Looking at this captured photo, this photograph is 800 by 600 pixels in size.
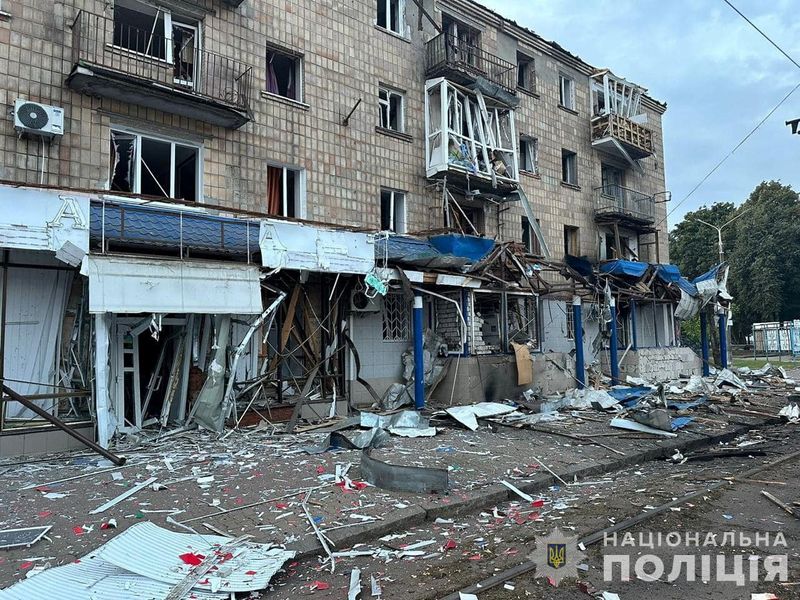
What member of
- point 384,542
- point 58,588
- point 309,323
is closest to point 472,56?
point 309,323

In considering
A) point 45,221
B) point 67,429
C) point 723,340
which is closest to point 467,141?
point 45,221

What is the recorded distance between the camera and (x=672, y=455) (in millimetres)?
9445

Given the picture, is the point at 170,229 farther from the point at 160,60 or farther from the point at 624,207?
the point at 624,207

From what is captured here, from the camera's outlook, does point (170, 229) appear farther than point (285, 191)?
No

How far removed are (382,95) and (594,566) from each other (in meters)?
13.9

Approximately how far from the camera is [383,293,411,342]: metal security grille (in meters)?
14.3

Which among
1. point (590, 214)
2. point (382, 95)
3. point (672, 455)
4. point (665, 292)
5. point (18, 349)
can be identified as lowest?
point (672, 455)

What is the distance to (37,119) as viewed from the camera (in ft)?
31.7

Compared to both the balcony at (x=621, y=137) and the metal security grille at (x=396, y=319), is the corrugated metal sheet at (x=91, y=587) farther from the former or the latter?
the balcony at (x=621, y=137)

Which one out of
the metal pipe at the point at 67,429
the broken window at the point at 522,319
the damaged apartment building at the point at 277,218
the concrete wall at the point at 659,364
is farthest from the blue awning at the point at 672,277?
the metal pipe at the point at 67,429

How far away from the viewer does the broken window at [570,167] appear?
2138 cm

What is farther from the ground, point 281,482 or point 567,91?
point 567,91

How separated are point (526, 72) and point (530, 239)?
243 inches

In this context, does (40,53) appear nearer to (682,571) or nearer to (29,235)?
(29,235)
